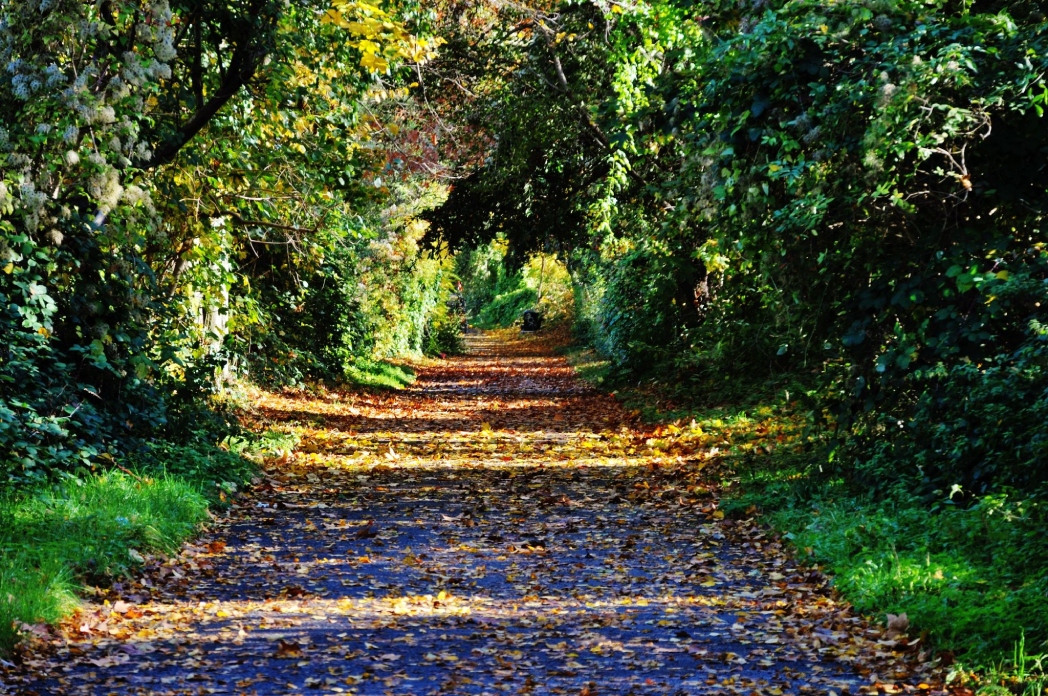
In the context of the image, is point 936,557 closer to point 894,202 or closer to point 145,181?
point 894,202

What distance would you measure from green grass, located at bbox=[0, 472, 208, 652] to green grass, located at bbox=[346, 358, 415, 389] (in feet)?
45.0

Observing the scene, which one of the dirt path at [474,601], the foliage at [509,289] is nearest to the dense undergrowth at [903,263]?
the dirt path at [474,601]

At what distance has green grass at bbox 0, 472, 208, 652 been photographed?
6227mm

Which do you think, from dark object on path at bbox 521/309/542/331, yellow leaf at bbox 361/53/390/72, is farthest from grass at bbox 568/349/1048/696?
dark object on path at bbox 521/309/542/331

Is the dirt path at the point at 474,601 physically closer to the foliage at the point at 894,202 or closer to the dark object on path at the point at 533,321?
the foliage at the point at 894,202

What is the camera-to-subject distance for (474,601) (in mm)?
7180

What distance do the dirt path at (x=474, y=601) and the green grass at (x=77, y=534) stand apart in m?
0.24

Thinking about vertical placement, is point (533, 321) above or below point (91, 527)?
above

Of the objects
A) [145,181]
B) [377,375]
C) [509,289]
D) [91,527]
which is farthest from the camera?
[509,289]

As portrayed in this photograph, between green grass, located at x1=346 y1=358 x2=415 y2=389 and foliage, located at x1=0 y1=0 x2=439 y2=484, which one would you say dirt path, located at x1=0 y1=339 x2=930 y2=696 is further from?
green grass, located at x1=346 y1=358 x2=415 y2=389

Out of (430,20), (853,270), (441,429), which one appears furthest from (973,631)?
(441,429)

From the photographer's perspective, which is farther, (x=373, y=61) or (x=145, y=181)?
(x=145, y=181)

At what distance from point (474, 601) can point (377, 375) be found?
18107mm

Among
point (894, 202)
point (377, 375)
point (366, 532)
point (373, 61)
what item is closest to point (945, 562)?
point (894, 202)
